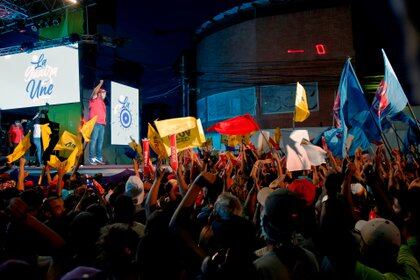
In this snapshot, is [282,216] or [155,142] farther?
[155,142]

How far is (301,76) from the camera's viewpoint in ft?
81.7

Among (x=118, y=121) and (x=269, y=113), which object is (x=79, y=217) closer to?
(x=118, y=121)

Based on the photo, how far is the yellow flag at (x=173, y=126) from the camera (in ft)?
23.2

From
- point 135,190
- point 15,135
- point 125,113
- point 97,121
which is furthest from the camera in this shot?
point 125,113

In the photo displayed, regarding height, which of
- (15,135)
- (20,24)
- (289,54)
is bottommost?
(15,135)

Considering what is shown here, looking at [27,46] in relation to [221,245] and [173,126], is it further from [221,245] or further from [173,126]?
[221,245]

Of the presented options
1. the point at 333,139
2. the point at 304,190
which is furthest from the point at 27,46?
the point at 304,190

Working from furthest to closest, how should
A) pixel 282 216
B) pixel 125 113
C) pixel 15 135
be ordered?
pixel 125 113 → pixel 15 135 → pixel 282 216

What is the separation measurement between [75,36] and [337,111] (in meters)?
10.7

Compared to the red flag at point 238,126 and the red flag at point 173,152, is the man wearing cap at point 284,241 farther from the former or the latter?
the red flag at point 238,126

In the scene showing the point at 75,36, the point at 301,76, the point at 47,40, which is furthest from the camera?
the point at 301,76

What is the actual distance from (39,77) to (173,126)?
11.5m

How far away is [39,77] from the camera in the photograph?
54.2 feet

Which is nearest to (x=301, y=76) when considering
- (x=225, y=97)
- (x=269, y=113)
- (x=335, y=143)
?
(x=269, y=113)
